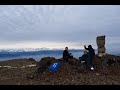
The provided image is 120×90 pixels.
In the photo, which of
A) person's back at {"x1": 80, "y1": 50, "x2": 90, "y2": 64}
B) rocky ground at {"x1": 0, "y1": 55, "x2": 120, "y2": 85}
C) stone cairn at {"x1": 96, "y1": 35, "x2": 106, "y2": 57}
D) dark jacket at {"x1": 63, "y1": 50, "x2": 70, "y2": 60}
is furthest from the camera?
stone cairn at {"x1": 96, "y1": 35, "x2": 106, "y2": 57}

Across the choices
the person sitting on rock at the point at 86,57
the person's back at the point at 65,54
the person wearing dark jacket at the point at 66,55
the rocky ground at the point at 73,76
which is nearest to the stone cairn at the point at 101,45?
the rocky ground at the point at 73,76

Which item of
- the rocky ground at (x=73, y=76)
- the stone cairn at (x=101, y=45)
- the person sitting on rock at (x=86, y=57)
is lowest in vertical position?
the rocky ground at (x=73, y=76)

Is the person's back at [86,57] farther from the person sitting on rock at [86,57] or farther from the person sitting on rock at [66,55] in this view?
the person sitting on rock at [66,55]

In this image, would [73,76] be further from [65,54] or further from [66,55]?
[66,55]

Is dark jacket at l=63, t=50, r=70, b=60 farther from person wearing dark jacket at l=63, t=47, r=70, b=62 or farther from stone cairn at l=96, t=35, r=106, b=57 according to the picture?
stone cairn at l=96, t=35, r=106, b=57

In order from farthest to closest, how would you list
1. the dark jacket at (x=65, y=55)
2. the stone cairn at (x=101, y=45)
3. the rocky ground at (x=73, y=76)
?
the stone cairn at (x=101, y=45) → the dark jacket at (x=65, y=55) → the rocky ground at (x=73, y=76)

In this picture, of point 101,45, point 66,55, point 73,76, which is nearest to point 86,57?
point 66,55

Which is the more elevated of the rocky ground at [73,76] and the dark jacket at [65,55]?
the dark jacket at [65,55]

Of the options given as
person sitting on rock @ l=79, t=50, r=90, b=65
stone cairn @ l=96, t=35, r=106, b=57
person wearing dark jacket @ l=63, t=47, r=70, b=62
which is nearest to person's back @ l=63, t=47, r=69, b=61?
person wearing dark jacket @ l=63, t=47, r=70, b=62

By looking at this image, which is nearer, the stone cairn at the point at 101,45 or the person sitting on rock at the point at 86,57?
the person sitting on rock at the point at 86,57
